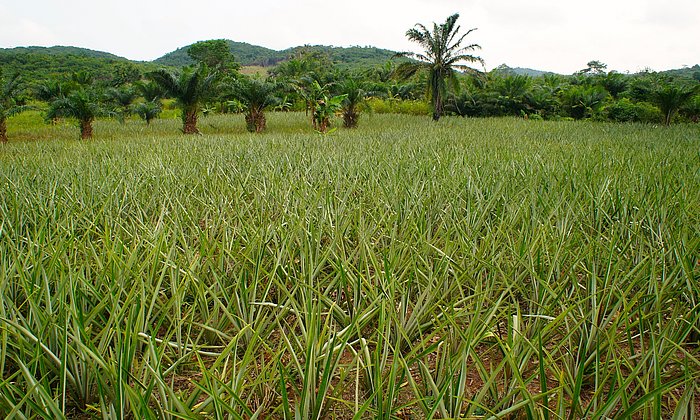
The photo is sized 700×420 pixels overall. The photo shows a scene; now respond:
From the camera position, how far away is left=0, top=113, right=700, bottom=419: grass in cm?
106

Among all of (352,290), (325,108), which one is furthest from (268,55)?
(352,290)

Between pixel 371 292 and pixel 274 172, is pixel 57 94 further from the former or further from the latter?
pixel 371 292

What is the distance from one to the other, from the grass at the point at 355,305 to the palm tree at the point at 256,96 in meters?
9.18

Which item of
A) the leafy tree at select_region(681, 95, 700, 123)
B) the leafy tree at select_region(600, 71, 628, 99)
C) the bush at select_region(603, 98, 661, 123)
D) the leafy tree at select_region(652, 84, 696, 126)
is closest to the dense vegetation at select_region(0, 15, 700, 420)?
the leafy tree at select_region(652, 84, 696, 126)

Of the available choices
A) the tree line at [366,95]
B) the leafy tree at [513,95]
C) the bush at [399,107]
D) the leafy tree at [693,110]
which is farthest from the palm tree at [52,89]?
the leafy tree at [693,110]

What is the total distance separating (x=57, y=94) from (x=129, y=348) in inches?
816

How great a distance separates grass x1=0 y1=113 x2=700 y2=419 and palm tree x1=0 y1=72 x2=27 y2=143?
353 inches

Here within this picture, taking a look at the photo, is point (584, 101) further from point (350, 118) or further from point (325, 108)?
point (325, 108)

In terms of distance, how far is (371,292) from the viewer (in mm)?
1480

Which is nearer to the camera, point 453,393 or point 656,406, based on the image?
point 656,406

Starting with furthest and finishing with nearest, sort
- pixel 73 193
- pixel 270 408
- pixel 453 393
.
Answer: pixel 73 193 → pixel 270 408 → pixel 453 393

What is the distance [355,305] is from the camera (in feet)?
5.00

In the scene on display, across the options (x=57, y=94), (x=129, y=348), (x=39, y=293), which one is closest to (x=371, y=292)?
(x=129, y=348)

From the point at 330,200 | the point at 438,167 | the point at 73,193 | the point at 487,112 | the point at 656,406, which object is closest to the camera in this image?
the point at 656,406
